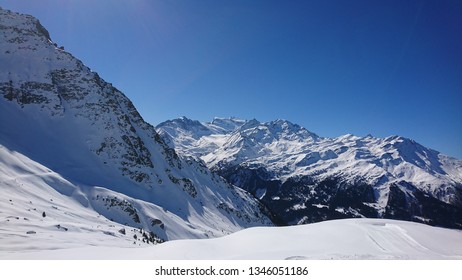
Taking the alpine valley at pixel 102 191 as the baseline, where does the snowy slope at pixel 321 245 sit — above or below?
below

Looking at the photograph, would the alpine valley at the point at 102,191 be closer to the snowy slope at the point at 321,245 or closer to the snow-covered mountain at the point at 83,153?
the snowy slope at the point at 321,245

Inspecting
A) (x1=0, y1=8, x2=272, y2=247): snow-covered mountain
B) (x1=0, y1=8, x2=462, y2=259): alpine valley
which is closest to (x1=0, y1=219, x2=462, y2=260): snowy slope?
(x1=0, y1=8, x2=462, y2=259): alpine valley

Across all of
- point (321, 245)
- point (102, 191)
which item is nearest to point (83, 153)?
point (102, 191)

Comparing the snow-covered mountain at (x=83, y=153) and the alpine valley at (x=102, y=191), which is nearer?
the alpine valley at (x=102, y=191)

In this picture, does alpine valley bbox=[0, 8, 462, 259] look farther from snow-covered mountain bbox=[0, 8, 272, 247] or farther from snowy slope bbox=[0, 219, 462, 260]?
snow-covered mountain bbox=[0, 8, 272, 247]

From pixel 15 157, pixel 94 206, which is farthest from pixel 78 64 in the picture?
pixel 94 206

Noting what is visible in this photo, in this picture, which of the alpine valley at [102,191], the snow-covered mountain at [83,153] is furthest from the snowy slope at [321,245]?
the snow-covered mountain at [83,153]
